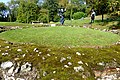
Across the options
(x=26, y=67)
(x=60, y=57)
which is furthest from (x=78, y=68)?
(x=26, y=67)

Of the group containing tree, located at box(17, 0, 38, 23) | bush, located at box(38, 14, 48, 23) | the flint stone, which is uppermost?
tree, located at box(17, 0, 38, 23)

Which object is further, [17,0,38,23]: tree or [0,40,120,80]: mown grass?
[17,0,38,23]: tree

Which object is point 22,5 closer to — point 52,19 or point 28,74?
point 52,19

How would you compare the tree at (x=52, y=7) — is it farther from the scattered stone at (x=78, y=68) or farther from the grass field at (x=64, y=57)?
the scattered stone at (x=78, y=68)

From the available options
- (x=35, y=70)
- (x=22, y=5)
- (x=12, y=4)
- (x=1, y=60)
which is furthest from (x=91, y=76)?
(x=12, y=4)

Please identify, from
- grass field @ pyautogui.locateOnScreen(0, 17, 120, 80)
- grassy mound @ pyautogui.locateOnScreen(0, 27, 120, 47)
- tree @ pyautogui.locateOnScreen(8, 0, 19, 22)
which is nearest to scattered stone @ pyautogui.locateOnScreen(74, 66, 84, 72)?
grass field @ pyautogui.locateOnScreen(0, 17, 120, 80)

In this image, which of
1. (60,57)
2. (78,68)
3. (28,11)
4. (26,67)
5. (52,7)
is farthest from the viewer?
(52,7)

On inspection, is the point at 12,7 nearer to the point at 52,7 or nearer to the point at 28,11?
the point at 52,7

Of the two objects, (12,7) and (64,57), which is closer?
(64,57)

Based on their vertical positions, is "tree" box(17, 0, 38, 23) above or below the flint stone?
above

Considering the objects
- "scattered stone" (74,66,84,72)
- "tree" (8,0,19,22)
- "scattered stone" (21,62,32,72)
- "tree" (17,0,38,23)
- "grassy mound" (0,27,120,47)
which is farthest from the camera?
"tree" (8,0,19,22)

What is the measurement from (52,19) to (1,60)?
75184 mm

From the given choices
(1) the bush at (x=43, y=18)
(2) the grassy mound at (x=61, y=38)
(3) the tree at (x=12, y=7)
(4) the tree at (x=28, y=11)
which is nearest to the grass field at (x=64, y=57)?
(2) the grassy mound at (x=61, y=38)

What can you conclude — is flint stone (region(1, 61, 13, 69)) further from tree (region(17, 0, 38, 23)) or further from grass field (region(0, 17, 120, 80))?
tree (region(17, 0, 38, 23))
